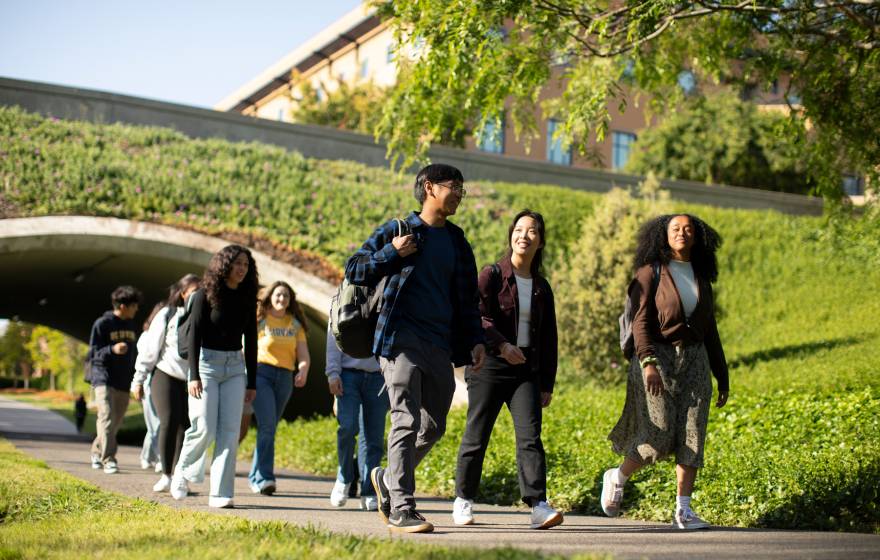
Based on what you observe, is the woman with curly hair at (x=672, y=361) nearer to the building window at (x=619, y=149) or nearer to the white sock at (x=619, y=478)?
the white sock at (x=619, y=478)

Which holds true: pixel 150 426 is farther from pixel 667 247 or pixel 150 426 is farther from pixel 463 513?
pixel 667 247

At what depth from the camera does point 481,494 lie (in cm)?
943

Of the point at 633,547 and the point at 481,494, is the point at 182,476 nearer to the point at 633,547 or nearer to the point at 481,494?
the point at 481,494

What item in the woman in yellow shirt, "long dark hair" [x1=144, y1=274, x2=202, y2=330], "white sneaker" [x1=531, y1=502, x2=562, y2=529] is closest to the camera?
"white sneaker" [x1=531, y1=502, x2=562, y2=529]

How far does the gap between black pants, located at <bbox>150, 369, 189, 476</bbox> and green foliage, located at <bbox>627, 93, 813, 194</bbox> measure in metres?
28.8

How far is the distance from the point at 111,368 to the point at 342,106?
2320 centimetres

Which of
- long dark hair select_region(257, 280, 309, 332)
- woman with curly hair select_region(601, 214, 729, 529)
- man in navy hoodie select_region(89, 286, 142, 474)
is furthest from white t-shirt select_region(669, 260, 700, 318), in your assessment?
man in navy hoodie select_region(89, 286, 142, 474)

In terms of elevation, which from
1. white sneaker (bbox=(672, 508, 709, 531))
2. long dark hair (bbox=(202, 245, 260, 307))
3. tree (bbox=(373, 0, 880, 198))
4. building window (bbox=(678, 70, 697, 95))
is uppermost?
building window (bbox=(678, 70, 697, 95))

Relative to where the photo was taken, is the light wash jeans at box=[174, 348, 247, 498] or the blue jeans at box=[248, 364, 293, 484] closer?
the light wash jeans at box=[174, 348, 247, 498]

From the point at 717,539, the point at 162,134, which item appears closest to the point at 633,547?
the point at 717,539

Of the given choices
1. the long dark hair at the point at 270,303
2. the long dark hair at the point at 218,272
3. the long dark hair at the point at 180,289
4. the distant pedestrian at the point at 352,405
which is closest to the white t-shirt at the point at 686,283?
the distant pedestrian at the point at 352,405

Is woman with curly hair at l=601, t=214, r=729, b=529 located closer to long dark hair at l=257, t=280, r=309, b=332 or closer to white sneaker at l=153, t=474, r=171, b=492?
white sneaker at l=153, t=474, r=171, b=492

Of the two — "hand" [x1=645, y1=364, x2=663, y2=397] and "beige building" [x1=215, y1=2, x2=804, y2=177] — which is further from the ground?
"beige building" [x1=215, y1=2, x2=804, y2=177]

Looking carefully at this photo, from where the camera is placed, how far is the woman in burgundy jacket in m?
6.77
